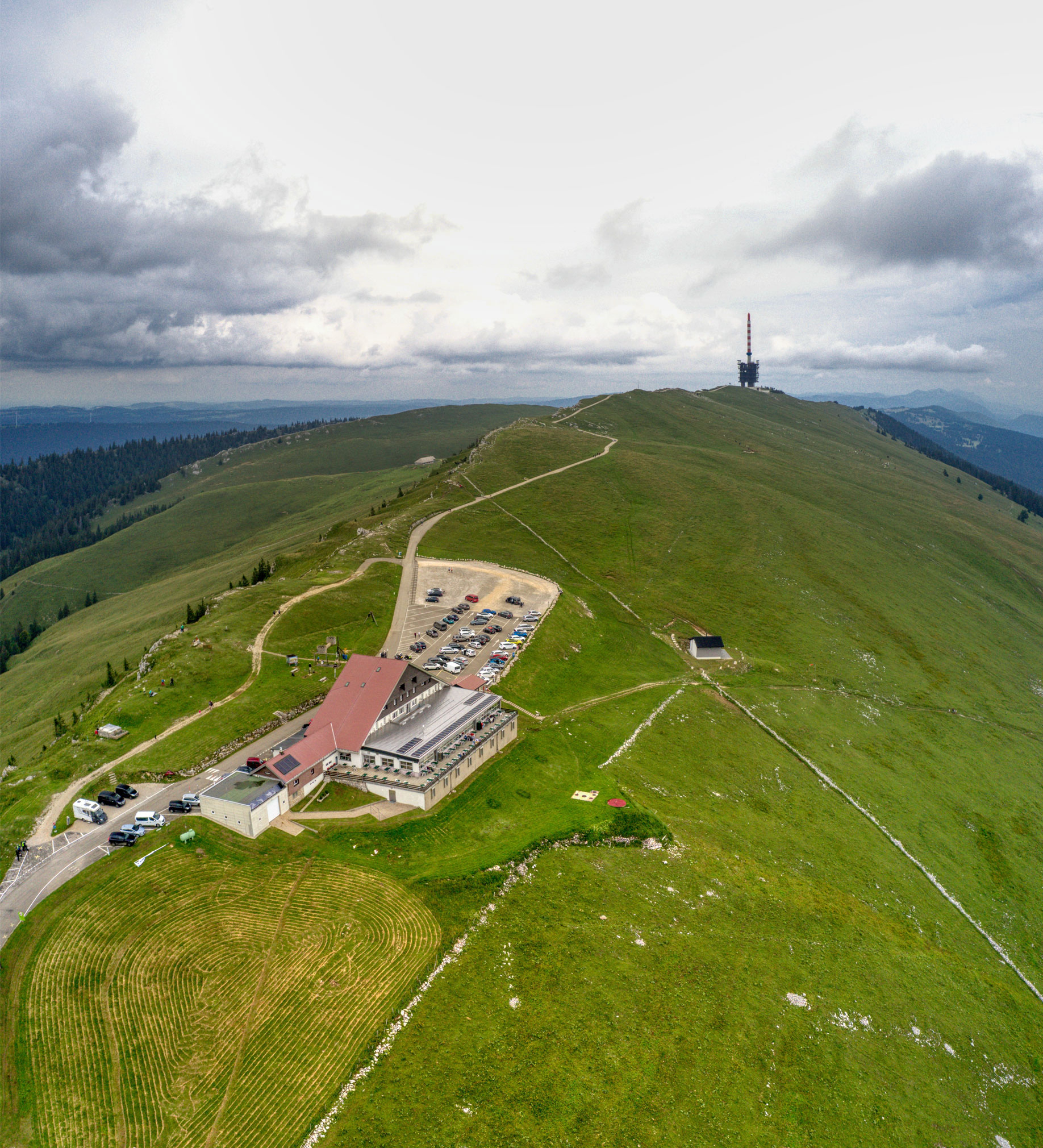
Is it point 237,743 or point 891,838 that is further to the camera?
point 891,838

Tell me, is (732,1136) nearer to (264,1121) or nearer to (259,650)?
(264,1121)

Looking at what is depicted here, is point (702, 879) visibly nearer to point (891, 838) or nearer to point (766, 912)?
point (766, 912)

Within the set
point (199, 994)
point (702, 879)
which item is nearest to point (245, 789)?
point (199, 994)

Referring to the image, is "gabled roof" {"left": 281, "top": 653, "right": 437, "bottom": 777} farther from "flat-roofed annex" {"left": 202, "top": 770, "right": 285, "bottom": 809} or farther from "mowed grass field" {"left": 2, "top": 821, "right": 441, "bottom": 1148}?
"mowed grass field" {"left": 2, "top": 821, "right": 441, "bottom": 1148}

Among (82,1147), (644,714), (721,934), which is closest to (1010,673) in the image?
(644,714)

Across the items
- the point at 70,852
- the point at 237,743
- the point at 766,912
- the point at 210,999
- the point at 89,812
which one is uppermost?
the point at 89,812

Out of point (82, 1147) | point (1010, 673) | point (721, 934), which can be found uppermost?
point (82, 1147)

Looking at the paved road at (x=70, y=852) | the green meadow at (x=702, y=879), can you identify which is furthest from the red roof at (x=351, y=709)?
the paved road at (x=70, y=852)
